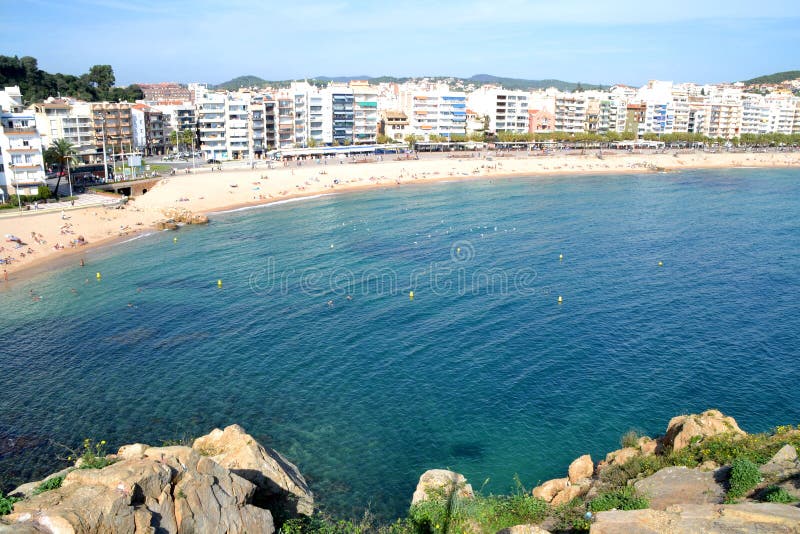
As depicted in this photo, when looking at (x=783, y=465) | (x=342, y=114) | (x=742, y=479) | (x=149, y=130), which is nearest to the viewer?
(x=742, y=479)

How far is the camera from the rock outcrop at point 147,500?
1405 centimetres

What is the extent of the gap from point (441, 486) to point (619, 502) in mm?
5980

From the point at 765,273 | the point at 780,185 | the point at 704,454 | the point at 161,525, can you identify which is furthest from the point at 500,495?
the point at 780,185

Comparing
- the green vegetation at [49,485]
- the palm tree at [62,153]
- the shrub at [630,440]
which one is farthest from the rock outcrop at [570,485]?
the palm tree at [62,153]

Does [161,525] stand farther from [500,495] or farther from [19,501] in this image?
[500,495]

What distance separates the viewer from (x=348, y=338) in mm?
37312

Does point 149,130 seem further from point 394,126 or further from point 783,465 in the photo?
point 783,465

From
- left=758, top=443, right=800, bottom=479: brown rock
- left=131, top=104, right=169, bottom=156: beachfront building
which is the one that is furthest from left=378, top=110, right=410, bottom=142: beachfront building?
left=758, top=443, right=800, bottom=479: brown rock

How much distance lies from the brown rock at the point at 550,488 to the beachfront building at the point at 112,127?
337 feet

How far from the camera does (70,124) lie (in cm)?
10338

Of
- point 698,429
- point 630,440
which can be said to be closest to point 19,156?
point 630,440

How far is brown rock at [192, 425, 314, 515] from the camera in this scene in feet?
67.4

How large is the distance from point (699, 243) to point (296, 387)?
48.2 meters

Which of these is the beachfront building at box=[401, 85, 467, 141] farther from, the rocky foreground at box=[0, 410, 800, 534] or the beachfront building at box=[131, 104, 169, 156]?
the rocky foreground at box=[0, 410, 800, 534]
